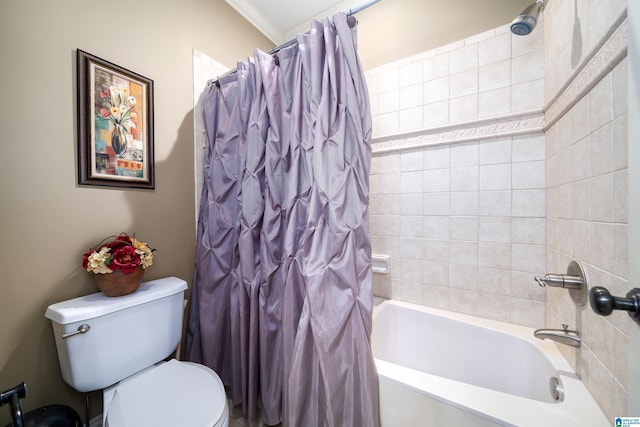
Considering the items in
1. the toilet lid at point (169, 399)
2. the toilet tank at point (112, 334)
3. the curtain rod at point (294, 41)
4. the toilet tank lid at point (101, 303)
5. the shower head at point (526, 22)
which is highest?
the curtain rod at point (294, 41)

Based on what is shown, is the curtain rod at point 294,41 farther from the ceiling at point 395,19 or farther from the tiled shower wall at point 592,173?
the tiled shower wall at point 592,173

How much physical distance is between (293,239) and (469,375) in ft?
3.96

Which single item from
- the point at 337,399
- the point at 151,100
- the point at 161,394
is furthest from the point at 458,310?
the point at 151,100

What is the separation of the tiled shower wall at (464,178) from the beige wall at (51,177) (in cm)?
135

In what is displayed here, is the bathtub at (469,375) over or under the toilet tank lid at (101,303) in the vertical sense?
under

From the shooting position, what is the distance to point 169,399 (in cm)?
87

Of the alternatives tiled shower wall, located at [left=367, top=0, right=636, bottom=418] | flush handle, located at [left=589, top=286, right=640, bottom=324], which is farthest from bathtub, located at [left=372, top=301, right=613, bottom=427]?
flush handle, located at [left=589, top=286, right=640, bottom=324]

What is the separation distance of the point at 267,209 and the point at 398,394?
97 centimetres

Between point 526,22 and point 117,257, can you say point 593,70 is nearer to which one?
point 526,22

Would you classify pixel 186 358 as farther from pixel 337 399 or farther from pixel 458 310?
pixel 458 310

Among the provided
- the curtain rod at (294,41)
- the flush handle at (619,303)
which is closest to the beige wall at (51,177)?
the curtain rod at (294,41)

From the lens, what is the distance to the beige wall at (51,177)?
2.89 feet

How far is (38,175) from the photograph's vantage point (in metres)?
0.94

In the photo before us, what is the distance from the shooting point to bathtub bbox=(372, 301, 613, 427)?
75 cm
